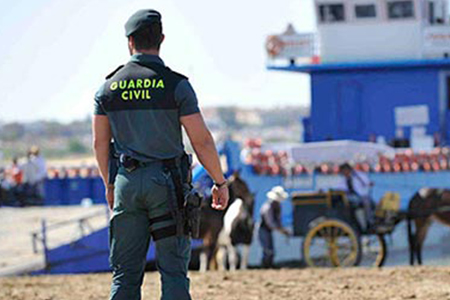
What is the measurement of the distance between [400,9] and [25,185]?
31.6 ft

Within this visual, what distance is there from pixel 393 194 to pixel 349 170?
1087 millimetres

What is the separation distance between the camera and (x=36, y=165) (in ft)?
80.5

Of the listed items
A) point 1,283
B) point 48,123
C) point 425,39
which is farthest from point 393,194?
point 48,123

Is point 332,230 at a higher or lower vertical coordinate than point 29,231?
higher

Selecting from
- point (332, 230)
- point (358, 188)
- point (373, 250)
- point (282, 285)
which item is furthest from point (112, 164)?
point (358, 188)

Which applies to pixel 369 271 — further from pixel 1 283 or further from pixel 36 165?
pixel 36 165

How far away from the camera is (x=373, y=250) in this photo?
18.7m

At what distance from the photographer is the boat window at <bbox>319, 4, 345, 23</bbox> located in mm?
26672

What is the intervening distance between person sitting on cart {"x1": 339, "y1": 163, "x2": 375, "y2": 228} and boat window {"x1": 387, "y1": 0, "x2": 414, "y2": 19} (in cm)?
789

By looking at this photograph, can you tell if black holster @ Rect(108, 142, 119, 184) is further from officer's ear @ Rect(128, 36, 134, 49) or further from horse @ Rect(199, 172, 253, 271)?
horse @ Rect(199, 172, 253, 271)

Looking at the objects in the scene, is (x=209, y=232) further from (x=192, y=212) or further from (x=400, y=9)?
(x=192, y=212)

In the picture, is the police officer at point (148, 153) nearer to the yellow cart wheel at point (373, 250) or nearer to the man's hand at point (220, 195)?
the man's hand at point (220, 195)

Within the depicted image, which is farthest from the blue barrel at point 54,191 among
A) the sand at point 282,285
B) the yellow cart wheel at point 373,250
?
the sand at point 282,285

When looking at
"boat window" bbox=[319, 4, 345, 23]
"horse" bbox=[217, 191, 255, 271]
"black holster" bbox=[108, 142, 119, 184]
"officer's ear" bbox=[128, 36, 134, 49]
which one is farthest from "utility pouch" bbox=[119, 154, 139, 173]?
"boat window" bbox=[319, 4, 345, 23]
